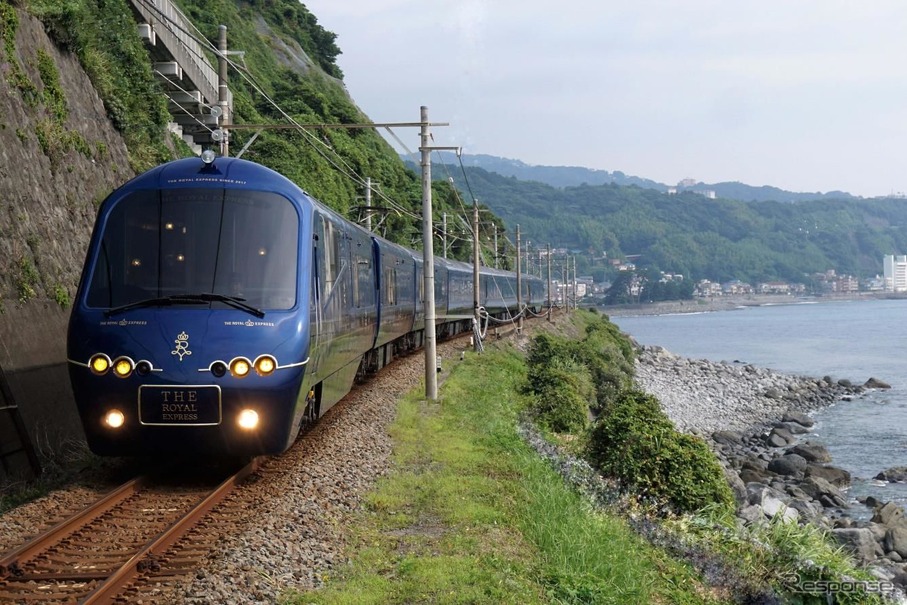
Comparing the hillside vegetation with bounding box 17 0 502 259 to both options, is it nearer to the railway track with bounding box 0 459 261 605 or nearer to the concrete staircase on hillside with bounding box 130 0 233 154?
the concrete staircase on hillside with bounding box 130 0 233 154

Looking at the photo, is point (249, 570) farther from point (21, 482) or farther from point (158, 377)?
point (21, 482)

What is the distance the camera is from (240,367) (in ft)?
31.8

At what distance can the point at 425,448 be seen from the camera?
13.6m

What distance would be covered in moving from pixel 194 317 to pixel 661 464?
7.31 metres

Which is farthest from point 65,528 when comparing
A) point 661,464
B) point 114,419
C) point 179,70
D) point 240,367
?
point 179,70

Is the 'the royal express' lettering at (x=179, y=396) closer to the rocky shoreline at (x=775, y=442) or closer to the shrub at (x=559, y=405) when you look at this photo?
the rocky shoreline at (x=775, y=442)

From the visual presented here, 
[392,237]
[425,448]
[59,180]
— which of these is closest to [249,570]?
[425,448]

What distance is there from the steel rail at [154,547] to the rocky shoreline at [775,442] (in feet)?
24.0

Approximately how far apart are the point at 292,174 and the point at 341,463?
30.8 meters

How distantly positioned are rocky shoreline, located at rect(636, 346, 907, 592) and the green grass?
3937mm

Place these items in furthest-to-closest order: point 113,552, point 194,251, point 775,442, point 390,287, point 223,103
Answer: point 775,442, point 390,287, point 223,103, point 194,251, point 113,552

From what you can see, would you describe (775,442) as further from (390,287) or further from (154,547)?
(154,547)

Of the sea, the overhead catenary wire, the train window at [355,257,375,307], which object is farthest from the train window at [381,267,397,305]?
the sea

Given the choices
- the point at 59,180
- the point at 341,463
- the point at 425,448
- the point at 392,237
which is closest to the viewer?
the point at 341,463
